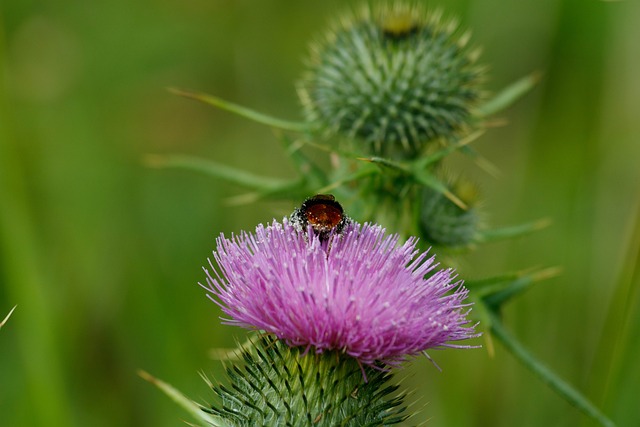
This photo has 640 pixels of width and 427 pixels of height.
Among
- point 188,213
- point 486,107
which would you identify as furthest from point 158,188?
point 486,107

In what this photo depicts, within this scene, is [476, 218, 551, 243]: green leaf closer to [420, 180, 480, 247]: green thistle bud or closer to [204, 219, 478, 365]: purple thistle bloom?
[420, 180, 480, 247]: green thistle bud

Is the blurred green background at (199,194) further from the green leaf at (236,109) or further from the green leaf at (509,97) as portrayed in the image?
the green leaf at (236,109)

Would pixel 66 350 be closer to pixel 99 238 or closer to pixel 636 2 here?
pixel 99 238

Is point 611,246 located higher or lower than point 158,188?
lower

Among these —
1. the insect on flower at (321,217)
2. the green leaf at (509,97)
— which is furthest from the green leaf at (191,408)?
the green leaf at (509,97)

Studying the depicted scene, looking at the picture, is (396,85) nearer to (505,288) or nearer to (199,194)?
(505,288)

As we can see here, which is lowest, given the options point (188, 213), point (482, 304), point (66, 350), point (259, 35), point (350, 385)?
point (350, 385)
